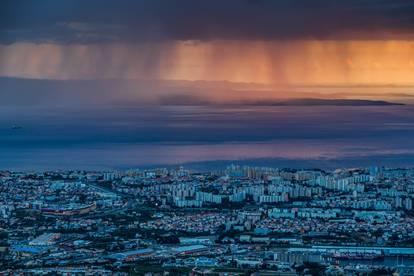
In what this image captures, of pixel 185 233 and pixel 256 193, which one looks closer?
pixel 185 233

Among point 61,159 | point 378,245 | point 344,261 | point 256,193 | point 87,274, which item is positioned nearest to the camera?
point 87,274

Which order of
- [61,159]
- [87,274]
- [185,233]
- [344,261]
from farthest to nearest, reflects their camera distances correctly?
[61,159], [185,233], [344,261], [87,274]

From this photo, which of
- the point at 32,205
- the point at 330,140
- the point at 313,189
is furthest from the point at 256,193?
the point at 330,140

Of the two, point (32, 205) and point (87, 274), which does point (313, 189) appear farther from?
point (87, 274)

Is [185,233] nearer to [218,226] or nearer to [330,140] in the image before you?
[218,226]

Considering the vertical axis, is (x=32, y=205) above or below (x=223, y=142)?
below

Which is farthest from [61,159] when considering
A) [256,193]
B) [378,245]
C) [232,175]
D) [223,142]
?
[378,245]
